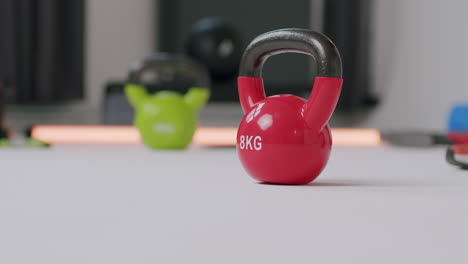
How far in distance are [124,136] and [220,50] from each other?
1.81 meters

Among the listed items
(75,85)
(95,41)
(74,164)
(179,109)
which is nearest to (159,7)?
(95,41)

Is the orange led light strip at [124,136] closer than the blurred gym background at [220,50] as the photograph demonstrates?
Yes

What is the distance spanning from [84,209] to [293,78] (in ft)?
12.5

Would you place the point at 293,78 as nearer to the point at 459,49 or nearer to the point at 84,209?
the point at 459,49

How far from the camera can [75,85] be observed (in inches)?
154

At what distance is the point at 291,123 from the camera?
0.71m

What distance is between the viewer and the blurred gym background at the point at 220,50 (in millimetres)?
3479

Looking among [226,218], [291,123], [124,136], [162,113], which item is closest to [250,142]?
[291,123]

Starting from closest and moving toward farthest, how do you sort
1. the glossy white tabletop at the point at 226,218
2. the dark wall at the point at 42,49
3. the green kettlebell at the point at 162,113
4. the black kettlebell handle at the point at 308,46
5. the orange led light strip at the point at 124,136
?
the glossy white tabletop at the point at 226,218
the black kettlebell handle at the point at 308,46
the green kettlebell at the point at 162,113
the orange led light strip at the point at 124,136
the dark wall at the point at 42,49

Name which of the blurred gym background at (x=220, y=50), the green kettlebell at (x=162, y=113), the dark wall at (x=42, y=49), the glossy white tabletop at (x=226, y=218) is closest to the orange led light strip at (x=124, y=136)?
the green kettlebell at (x=162, y=113)

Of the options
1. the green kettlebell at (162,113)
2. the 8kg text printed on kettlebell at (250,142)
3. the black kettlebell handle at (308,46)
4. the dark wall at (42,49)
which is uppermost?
→ the black kettlebell handle at (308,46)

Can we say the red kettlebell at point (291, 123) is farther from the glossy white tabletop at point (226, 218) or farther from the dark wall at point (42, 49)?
the dark wall at point (42, 49)

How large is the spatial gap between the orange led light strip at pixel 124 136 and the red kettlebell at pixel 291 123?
34.0 inches

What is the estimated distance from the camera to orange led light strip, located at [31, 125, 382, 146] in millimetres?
1655
